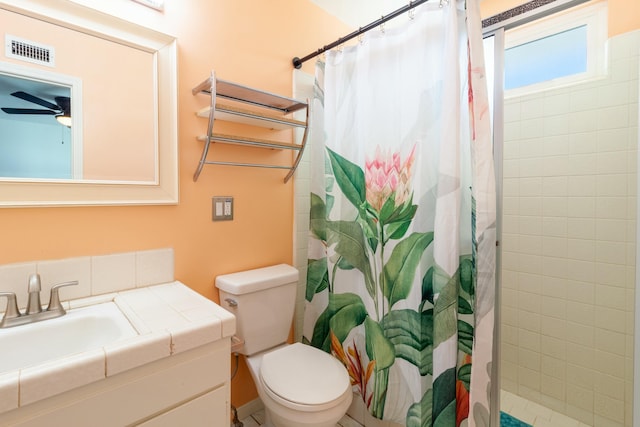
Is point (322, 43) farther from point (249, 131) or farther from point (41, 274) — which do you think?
point (41, 274)

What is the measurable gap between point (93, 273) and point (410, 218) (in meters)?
1.27

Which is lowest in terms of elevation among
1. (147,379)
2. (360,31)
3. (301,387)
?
(301,387)

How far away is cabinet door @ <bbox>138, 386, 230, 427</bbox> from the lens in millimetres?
864

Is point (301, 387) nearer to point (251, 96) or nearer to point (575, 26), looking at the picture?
point (251, 96)

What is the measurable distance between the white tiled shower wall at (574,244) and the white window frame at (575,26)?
0.17 ft

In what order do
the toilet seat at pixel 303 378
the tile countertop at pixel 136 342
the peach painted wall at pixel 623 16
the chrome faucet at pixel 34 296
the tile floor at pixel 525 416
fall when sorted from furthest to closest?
1. the tile floor at pixel 525 416
2. the peach painted wall at pixel 623 16
3. the toilet seat at pixel 303 378
4. the chrome faucet at pixel 34 296
5. the tile countertop at pixel 136 342

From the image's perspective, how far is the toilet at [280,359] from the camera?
1188 mm

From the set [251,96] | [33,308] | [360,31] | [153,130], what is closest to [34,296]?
[33,308]

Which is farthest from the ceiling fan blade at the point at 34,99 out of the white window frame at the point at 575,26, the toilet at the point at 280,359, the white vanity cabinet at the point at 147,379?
the white window frame at the point at 575,26

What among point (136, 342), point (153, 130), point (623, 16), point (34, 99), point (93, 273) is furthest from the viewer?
point (623, 16)

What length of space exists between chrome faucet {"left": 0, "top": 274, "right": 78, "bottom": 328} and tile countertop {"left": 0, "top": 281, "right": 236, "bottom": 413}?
0.22 ft

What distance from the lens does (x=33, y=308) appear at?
982 millimetres

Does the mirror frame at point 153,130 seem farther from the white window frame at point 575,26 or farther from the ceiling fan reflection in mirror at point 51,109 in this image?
the white window frame at point 575,26

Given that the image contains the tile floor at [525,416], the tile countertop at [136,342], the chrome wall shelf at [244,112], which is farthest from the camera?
the tile floor at [525,416]
